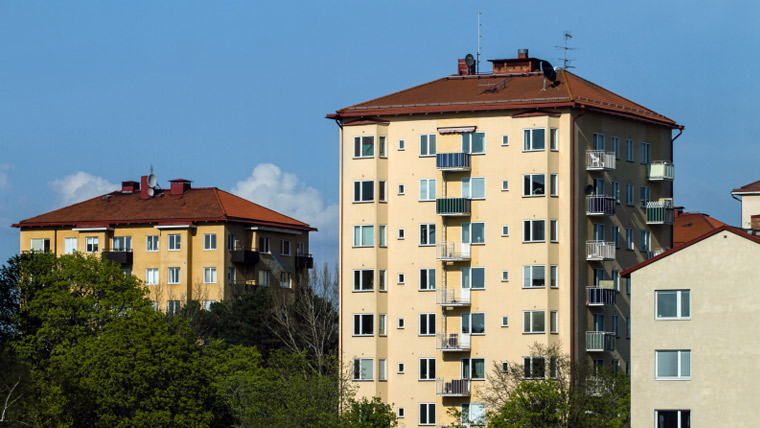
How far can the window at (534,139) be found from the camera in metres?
106

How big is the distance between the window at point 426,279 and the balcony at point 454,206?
13.0ft

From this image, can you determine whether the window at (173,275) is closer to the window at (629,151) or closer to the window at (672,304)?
the window at (629,151)

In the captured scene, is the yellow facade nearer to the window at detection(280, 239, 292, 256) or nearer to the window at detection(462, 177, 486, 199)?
the window at detection(462, 177, 486, 199)

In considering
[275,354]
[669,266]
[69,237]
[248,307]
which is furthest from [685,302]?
[69,237]

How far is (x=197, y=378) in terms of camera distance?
102m

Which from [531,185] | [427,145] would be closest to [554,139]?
[531,185]

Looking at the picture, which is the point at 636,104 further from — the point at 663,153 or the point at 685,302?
the point at 685,302

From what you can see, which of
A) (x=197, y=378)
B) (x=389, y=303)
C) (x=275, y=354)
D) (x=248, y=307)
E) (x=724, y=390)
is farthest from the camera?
(x=248, y=307)

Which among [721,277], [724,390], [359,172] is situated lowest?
[724,390]

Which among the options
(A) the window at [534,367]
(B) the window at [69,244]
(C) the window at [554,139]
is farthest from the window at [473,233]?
(B) the window at [69,244]

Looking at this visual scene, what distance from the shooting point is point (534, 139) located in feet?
349

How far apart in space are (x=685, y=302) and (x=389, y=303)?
3309cm

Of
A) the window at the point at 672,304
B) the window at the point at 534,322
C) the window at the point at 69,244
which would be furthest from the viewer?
the window at the point at 69,244

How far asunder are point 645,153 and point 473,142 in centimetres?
1290
